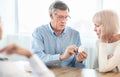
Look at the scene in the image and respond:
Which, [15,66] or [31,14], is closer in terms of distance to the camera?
[15,66]

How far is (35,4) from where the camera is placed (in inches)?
156

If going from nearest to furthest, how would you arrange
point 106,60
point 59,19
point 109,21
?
point 106,60 → point 109,21 → point 59,19

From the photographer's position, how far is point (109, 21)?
2.20 m

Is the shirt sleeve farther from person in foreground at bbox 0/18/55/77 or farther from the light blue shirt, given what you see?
person in foreground at bbox 0/18/55/77

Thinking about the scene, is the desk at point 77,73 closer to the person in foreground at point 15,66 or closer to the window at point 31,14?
the person in foreground at point 15,66

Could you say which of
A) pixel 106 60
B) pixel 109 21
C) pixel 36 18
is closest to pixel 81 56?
pixel 106 60

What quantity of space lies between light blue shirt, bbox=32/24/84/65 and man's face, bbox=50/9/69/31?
0.07 metres

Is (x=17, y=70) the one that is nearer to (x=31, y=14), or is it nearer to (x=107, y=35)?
(x=107, y=35)

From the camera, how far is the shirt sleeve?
2.28m

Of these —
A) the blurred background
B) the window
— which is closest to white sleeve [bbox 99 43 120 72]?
the blurred background

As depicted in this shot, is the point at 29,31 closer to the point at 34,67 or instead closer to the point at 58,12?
the point at 58,12

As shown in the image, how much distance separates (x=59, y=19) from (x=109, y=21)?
22.8 inches

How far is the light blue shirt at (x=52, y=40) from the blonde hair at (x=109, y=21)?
1.67 ft

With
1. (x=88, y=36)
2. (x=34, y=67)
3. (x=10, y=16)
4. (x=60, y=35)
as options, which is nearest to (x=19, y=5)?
(x=10, y=16)
